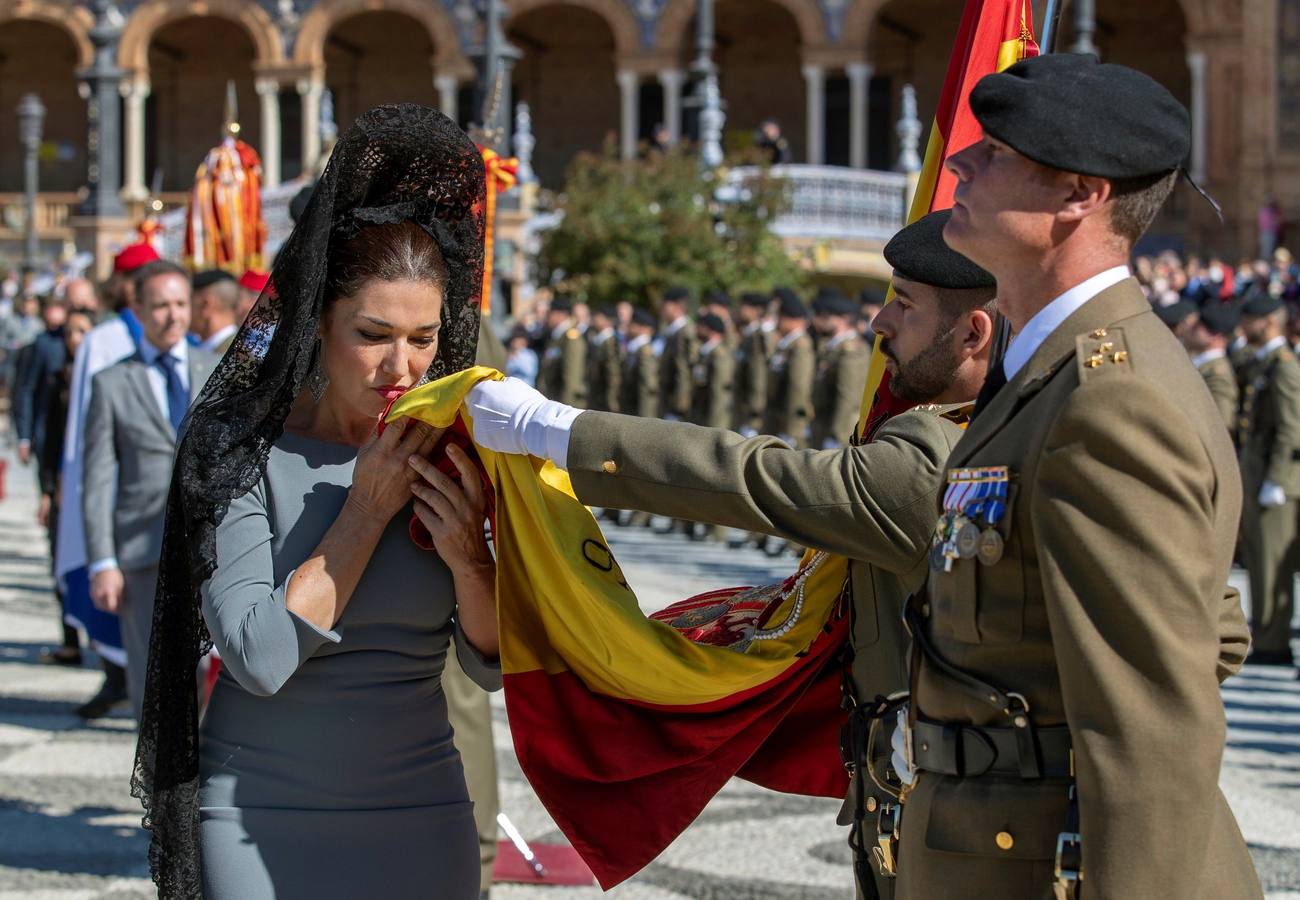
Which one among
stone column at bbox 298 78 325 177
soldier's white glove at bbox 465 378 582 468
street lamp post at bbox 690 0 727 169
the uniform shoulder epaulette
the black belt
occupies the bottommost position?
the black belt

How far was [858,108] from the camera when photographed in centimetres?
3562

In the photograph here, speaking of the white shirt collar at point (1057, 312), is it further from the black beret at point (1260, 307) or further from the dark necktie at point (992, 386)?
the black beret at point (1260, 307)

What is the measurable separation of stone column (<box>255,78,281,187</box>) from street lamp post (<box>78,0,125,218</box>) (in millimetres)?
3331

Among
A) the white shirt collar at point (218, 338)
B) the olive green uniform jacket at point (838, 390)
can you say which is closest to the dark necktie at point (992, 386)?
the white shirt collar at point (218, 338)

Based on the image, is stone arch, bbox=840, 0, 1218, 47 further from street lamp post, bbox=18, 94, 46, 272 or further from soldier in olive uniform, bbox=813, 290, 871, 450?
soldier in olive uniform, bbox=813, 290, 871, 450

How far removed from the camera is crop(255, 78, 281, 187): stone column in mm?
37500

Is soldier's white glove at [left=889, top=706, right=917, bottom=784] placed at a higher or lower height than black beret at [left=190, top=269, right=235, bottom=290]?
lower

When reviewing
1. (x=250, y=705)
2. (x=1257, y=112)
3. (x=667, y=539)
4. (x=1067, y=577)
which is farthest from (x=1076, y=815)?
(x=1257, y=112)

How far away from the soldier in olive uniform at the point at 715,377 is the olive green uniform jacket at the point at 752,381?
0.18 metres

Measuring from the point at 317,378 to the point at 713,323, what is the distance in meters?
14.2

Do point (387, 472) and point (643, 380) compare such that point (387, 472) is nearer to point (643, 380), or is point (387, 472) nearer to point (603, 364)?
point (643, 380)

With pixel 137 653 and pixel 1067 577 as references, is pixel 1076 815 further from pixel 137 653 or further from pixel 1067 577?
pixel 137 653

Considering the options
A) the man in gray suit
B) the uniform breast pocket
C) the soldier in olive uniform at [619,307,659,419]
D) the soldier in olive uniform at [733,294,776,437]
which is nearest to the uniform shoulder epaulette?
the uniform breast pocket

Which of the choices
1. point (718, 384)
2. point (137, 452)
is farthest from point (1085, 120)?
point (718, 384)
